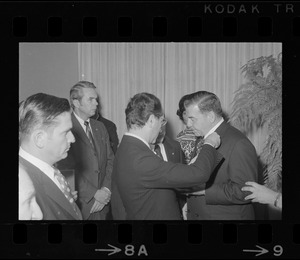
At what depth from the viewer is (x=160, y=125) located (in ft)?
9.62

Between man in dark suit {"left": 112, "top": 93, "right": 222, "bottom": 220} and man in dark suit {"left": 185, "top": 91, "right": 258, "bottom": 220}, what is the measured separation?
59 millimetres

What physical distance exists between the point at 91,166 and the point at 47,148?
26cm

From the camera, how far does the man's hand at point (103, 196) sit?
9.76ft

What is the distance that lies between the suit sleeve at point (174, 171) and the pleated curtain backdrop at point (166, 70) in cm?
17

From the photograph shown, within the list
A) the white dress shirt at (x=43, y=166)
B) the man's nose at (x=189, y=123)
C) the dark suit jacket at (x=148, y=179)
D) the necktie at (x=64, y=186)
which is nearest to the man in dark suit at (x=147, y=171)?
the dark suit jacket at (x=148, y=179)

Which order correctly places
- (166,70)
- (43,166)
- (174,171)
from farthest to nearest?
(166,70)
(174,171)
(43,166)

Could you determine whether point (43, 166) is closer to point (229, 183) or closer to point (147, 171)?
point (147, 171)

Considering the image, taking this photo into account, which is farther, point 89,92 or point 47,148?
point 89,92

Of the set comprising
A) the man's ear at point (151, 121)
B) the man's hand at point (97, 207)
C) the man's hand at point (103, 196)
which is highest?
the man's ear at point (151, 121)
